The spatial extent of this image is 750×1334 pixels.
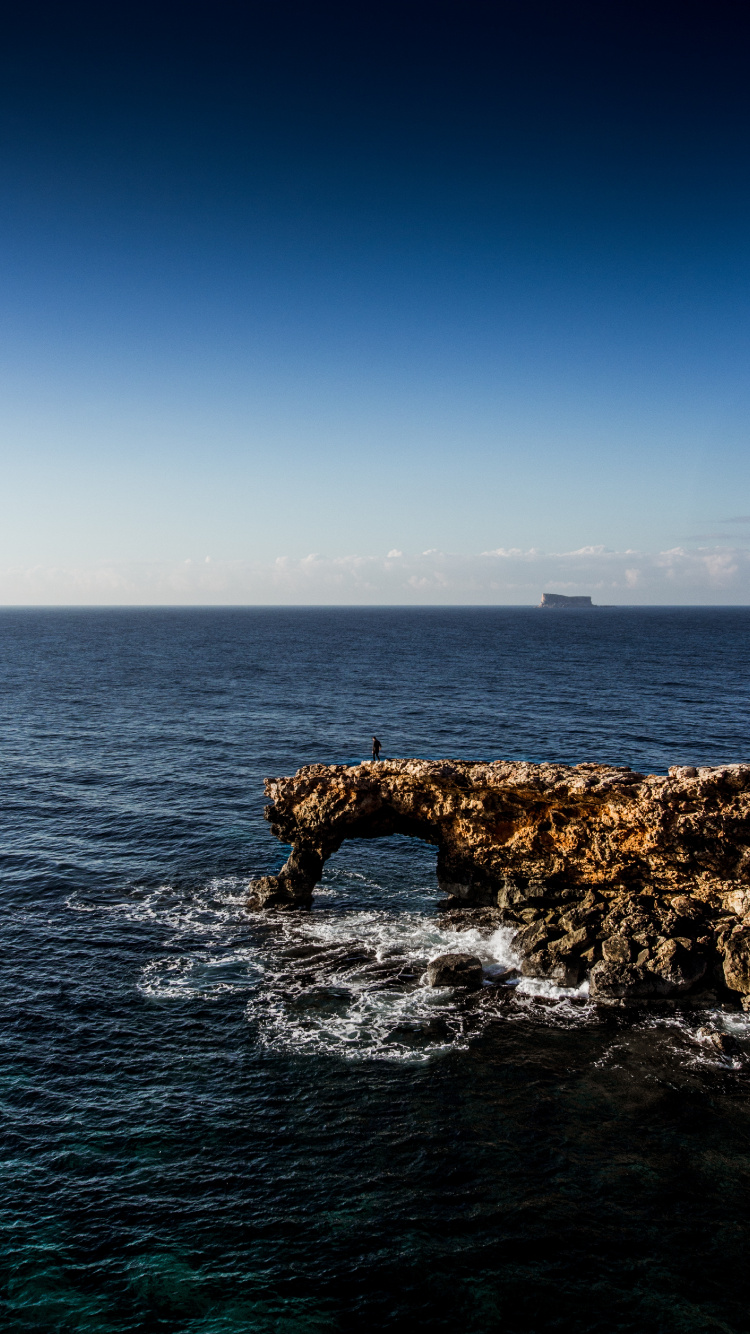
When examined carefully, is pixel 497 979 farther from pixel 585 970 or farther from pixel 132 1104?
pixel 132 1104

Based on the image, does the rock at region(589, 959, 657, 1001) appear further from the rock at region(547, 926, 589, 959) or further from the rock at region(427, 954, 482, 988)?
the rock at region(427, 954, 482, 988)

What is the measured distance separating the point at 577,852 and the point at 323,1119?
18.5 m

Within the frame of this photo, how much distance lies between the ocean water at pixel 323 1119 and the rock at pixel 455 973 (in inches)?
32.8

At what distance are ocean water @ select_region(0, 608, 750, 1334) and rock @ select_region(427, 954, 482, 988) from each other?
0.83 meters

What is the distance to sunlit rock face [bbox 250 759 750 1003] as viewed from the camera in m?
34.1

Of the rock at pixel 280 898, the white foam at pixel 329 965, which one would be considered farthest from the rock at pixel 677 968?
the rock at pixel 280 898

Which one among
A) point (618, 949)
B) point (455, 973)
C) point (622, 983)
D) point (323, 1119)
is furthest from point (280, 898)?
point (622, 983)

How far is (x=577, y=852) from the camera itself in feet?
126

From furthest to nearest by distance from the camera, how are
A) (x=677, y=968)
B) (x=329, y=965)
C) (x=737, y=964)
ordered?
(x=329, y=965) → (x=677, y=968) → (x=737, y=964)

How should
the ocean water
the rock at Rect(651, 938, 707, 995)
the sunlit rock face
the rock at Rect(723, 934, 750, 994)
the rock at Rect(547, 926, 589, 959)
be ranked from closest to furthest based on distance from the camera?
1. the ocean water
2. the rock at Rect(723, 934, 750, 994)
3. the rock at Rect(651, 938, 707, 995)
4. the sunlit rock face
5. the rock at Rect(547, 926, 589, 959)

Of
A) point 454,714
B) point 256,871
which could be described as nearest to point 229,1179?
point 256,871

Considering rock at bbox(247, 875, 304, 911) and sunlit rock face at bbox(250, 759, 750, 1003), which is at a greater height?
sunlit rock face at bbox(250, 759, 750, 1003)

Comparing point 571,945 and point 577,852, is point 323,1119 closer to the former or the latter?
point 571,945

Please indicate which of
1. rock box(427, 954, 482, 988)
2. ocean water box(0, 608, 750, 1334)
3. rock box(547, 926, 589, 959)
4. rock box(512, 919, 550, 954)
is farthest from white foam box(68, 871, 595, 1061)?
rock box(547, 926, 589, 959)
